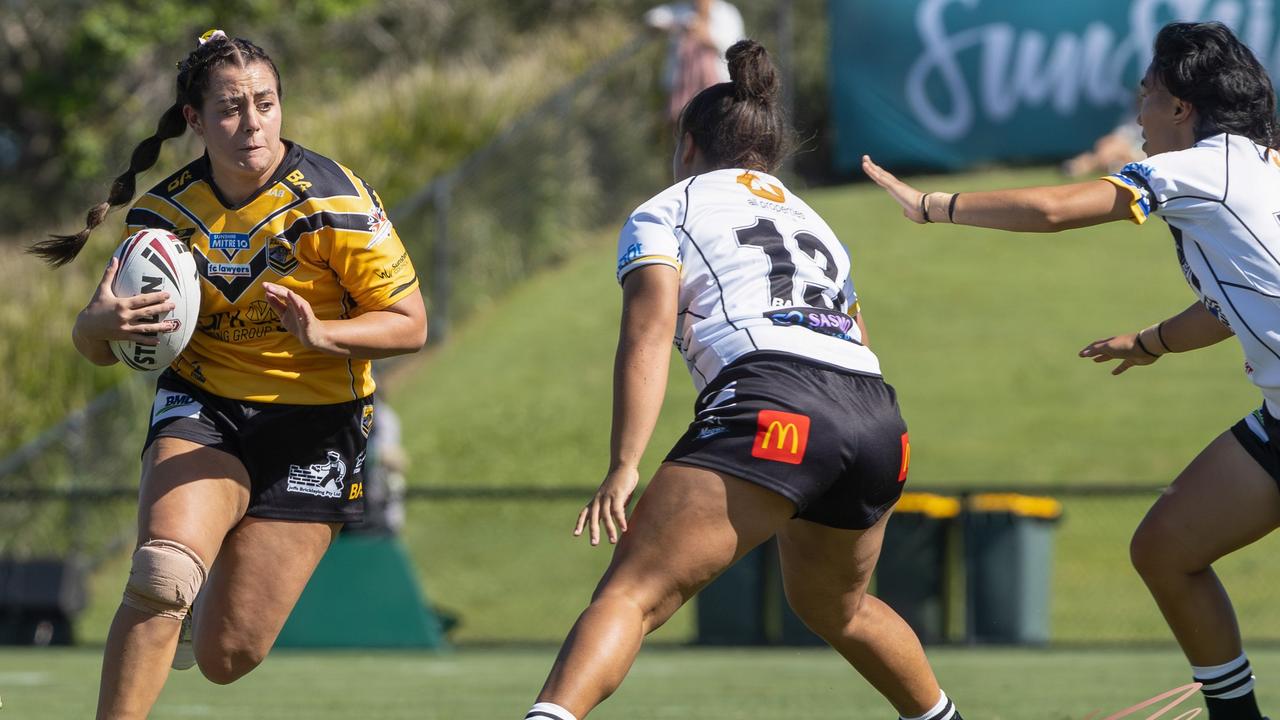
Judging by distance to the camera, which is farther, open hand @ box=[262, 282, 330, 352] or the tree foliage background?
the tree foliage background

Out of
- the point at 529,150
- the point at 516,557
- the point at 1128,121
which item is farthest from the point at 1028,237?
the point at 516,557

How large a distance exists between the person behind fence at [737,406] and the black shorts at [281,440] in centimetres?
118

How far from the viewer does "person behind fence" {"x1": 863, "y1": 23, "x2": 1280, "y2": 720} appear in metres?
4.25

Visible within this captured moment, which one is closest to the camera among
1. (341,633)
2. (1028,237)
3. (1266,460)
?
(1266,460)

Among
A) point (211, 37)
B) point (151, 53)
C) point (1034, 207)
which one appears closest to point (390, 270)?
point (211, 37)

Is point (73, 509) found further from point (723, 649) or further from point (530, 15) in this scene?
point (530, 15)

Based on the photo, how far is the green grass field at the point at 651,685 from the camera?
23.5ft

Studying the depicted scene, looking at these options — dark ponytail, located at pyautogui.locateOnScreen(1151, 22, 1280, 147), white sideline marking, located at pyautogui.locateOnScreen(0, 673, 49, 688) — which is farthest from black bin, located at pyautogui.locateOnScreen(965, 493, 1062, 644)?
dark ponytail, located at pyautogui.locateOnScreen(1151, 22, 1280, 147)

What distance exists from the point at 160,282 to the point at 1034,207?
2364mm

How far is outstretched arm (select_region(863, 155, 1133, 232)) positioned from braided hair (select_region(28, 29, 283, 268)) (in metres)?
1.87

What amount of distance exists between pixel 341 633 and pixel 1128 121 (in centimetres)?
1134

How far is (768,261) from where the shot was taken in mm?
4168

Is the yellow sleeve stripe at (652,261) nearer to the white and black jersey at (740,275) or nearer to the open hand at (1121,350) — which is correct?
Answer: the white and black jersey at (740,275)

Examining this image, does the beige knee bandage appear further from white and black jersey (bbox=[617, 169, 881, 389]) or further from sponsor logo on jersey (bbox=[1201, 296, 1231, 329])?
sponsor logo on jersey (bbox=[1201, 296, 1231, 329])
